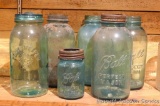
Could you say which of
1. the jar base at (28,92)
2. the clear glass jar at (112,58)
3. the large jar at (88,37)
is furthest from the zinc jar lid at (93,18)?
the jar base at (28,92)

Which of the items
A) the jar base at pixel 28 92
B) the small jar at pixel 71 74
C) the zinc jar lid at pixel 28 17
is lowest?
the jar base at pixel 28 92

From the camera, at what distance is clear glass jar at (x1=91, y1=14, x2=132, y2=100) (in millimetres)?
685

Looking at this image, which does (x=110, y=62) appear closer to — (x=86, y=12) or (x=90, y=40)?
(x=90, y=40)

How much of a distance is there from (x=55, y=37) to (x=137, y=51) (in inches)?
10.3

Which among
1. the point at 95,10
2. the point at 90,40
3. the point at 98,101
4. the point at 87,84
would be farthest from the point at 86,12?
the point at 98,101

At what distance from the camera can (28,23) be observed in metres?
0.73

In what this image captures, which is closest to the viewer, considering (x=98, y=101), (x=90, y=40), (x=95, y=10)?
(x=98, y=101)

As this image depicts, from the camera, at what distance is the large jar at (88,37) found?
2.67 feet

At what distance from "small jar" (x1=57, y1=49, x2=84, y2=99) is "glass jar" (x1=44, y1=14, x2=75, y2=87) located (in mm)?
98

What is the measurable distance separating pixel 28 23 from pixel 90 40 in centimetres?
20

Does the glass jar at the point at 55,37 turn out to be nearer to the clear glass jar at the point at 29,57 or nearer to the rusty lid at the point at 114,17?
the clear glass jar at the point at 29,57

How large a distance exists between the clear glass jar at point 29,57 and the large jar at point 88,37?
127mm

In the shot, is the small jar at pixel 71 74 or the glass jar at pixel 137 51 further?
the glass jar at pixel 137 51

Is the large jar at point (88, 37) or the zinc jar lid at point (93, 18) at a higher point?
the zinc jar lid at point (93, 18)
